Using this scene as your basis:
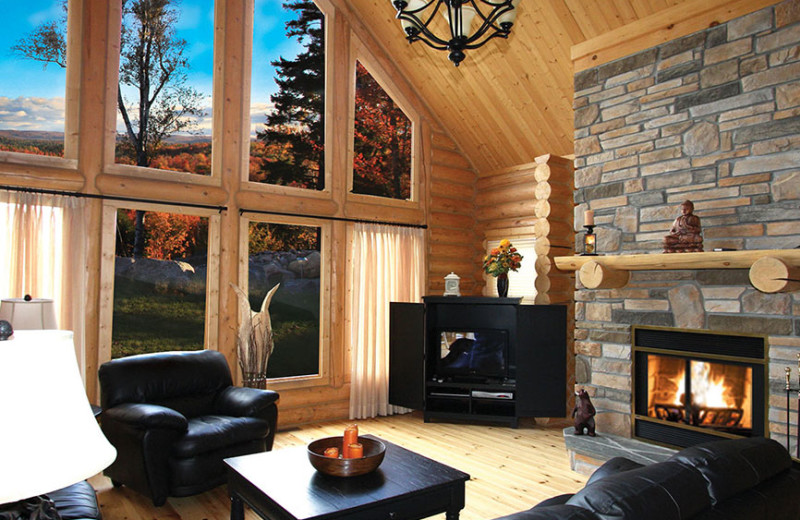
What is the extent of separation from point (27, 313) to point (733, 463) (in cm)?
382

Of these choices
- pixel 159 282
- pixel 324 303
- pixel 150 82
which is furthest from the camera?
pixel 324 303

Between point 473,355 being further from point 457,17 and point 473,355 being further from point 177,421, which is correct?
point 457,17

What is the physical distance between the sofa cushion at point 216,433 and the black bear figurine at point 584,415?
2.40 meters

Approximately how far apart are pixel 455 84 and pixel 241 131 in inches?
94.2

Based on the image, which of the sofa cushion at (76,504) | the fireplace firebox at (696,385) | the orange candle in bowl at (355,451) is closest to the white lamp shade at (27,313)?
the sofa cushion at (76,504)

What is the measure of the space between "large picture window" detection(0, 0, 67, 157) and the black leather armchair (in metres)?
1.96

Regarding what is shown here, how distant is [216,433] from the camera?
3.72 meters

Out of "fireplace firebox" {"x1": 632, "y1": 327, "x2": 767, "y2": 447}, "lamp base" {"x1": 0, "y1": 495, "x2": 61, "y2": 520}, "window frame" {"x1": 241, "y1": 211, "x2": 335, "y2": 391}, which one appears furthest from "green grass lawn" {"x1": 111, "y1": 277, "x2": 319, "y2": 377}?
"lamp base" {"x1": 0, "y1": 495, "x2": 61, "y2": 520}

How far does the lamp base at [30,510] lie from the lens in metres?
1.28

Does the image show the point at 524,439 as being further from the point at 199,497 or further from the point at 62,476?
the point at 62,476

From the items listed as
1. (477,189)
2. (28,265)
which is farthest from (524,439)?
(28,265)

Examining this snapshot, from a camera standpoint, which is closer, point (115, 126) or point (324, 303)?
→ point (115, 126)

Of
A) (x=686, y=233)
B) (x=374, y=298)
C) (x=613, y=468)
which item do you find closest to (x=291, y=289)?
(x=374, y=298)

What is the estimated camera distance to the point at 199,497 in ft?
12.5
